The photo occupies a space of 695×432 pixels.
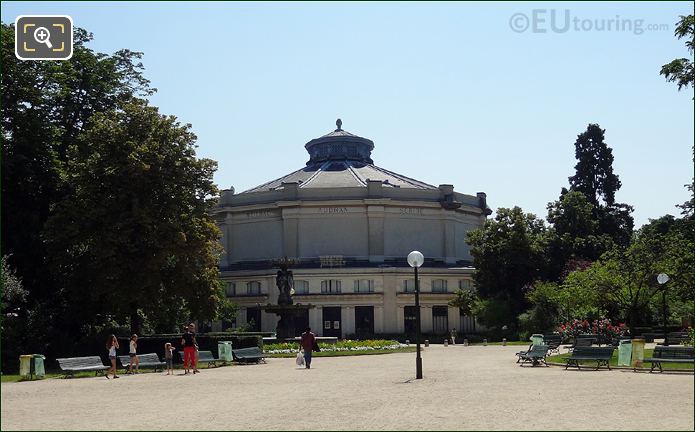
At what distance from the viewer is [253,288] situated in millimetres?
93062

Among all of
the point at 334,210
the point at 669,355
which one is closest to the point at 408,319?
the point at 334,210

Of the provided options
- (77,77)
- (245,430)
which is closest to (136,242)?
(77,77)

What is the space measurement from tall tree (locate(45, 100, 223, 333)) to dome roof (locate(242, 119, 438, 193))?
53.2 meters

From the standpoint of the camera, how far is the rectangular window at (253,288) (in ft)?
303

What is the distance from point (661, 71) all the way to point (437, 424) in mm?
22269

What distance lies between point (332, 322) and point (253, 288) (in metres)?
10.1

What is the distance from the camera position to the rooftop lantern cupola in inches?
4417

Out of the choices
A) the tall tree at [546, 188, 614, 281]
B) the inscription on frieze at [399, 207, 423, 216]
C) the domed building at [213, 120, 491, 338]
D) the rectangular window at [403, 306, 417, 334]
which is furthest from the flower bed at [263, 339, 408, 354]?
the inscription on frieze at [399, 207, 423, 216]

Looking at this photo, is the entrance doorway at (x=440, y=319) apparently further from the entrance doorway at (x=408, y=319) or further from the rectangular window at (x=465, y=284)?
the rectangular window at (x=465, y=284)

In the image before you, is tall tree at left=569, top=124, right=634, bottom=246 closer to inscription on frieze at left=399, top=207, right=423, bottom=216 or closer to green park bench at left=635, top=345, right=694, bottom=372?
inscription on frieze at left=399, top=207, right=423, bottom=216

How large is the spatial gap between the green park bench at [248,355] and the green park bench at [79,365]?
7314mm

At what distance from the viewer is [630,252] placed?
195ft

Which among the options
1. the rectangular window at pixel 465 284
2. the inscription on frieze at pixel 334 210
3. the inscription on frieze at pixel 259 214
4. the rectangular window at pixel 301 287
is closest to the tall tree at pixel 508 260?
the rectangular window at pixel 465 284

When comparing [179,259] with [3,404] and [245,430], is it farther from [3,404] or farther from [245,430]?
[245,430]
